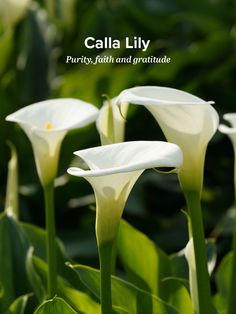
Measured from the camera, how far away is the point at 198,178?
0.69m

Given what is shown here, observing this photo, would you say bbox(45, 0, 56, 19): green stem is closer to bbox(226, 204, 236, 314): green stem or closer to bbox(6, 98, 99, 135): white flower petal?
bbox(6, 98, 99, 135): white flower petal

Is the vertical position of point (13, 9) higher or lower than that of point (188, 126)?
higher

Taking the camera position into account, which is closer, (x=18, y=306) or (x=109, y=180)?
(x=109, y=180)

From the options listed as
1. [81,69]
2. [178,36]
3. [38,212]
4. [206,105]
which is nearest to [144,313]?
[206,105]

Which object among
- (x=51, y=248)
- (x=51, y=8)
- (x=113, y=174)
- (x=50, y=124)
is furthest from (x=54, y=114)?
(x=51, y=8)

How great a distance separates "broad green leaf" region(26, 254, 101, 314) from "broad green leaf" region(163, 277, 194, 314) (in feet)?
0.30

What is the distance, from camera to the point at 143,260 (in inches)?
35.3

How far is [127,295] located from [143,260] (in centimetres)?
11

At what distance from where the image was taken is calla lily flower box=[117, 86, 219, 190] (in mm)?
677

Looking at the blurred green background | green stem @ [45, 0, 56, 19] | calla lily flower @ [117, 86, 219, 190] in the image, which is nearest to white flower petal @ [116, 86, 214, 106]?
calla lily flower @ [117, 86, 219, 190]

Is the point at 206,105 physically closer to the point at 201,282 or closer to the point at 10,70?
the point at 201,282

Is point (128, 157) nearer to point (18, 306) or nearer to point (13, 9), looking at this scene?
point (18, 306)

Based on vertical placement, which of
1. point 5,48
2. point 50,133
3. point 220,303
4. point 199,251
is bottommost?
point 220,303

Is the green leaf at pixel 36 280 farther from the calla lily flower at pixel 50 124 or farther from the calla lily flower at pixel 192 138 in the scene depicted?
the calla lily flower at pixel 192 138
